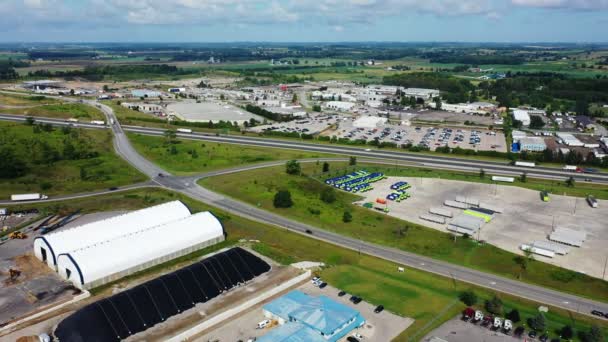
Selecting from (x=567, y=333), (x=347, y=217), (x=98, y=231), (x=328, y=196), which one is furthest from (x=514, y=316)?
(x=98, y=231)

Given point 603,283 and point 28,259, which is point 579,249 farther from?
point 28,259

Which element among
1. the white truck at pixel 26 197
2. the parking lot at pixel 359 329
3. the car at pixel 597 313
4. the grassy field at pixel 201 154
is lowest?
the car at pixel 597 313

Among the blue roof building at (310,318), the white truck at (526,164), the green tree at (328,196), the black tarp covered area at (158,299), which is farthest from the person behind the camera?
the white truck at (526,164)

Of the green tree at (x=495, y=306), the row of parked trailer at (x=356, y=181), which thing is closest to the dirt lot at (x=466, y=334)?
the green tree at (x=495, y=306)

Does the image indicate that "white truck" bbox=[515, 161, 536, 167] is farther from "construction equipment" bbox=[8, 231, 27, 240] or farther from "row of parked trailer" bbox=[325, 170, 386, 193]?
"construction equipment" bbox=[8, 231, 27, 240]

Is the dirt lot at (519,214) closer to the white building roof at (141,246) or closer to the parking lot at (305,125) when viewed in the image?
the white building roof at (141,246)

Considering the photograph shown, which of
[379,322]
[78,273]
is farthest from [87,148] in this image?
[379,322]

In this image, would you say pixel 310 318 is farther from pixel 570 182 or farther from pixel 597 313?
pixel 570 182
